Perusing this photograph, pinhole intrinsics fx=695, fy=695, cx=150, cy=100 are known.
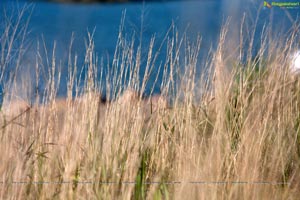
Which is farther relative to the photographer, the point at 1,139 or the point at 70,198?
the point at 1,139

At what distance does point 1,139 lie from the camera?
3.50 m

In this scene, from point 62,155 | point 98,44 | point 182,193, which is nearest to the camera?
point 182,193

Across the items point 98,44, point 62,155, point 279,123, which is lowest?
point 62,155

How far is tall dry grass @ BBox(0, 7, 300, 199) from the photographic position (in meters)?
3.29

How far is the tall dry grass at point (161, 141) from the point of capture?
3285 mm

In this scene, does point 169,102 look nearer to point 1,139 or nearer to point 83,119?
point 83,119

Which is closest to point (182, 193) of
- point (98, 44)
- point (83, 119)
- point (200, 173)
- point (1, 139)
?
point (200, 173)

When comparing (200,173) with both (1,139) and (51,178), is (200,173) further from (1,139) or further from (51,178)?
(1,139)

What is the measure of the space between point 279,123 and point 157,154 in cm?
66

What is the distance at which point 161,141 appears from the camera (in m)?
3.55

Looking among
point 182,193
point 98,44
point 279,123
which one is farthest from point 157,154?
point 98,44

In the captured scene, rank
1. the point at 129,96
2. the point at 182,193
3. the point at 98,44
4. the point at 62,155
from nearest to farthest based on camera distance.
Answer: the point at 182,193 → the point at 62,155 → the point at 129,96 → the point at 98,44

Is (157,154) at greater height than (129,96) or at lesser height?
lesser

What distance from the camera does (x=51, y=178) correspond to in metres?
3.36
